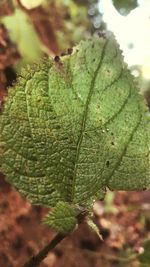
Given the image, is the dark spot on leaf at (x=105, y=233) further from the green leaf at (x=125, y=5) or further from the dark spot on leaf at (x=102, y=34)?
the dark spot on leaf at (x=102, y=34)

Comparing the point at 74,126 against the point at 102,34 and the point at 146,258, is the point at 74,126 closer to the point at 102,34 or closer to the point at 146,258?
the point at 102,34

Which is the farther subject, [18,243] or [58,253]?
[58,253]

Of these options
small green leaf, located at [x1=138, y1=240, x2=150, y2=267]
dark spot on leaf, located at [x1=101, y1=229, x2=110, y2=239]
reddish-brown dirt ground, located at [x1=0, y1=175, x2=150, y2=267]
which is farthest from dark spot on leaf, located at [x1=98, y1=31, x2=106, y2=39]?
dark spot on leaf, located at [x1=101, y1=229, x2=110, y2=239]

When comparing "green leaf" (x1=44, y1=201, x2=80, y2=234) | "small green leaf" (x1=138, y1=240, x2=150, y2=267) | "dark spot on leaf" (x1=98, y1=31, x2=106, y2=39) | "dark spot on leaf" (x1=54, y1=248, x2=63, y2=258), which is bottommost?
"dark spot on leaf" (x1=54, y1=248, x2=63, y2=258)

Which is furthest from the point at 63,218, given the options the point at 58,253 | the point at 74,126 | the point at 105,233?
the point at 105,233

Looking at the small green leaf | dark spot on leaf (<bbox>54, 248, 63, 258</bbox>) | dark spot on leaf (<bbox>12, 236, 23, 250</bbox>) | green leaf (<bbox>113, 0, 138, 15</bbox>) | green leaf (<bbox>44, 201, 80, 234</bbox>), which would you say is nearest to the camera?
green leaf (<bbox>44, 201, 80, 234</bbox>)

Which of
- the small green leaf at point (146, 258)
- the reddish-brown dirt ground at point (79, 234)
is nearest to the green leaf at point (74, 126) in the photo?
the small green leaf at point (146, 258)

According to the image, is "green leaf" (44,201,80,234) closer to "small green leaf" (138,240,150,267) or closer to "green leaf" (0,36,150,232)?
"green leaf" (0,36,150,232)

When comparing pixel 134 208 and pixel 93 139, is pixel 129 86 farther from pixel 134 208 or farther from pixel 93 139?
pixel 134 208

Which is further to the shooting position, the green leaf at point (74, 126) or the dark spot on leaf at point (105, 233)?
the dark spot on leaf at point (105, 233)

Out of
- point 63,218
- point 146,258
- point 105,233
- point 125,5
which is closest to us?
point 63,218
